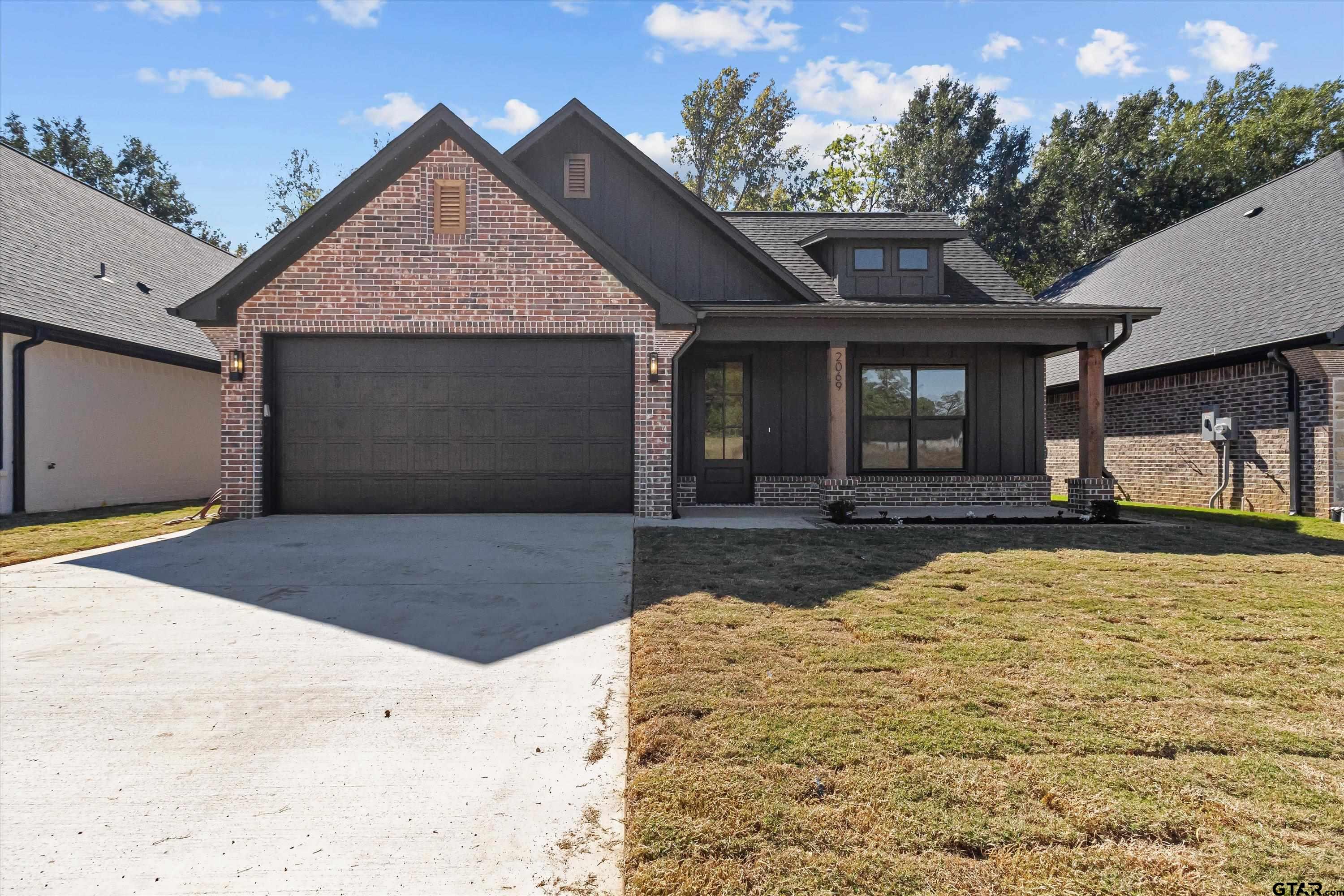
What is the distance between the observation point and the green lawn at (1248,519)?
952 cm

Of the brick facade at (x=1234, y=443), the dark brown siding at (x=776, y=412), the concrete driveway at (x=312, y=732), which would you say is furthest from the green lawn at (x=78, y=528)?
the brick facade at (x=1234, y=443)

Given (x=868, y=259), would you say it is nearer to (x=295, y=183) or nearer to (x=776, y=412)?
(x=776, y=412)

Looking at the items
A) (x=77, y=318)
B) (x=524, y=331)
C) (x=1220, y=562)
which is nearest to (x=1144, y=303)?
(x=1220, y=562)

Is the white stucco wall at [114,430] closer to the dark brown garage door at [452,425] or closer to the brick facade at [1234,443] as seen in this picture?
the dark brown garage door at [452,425]

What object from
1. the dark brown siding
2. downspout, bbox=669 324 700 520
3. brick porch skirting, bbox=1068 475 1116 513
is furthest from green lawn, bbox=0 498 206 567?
brick porch skirting, bbox=1068 475 1116 513

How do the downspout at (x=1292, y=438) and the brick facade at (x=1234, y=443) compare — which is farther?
the downspout at (x=1292, y=438)

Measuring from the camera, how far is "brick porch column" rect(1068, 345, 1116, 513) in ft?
34.8

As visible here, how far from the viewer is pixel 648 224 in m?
12.2

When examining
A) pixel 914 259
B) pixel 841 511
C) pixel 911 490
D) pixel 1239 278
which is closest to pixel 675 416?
pixel 841 511

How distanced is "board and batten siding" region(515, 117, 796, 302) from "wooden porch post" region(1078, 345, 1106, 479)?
188 inches

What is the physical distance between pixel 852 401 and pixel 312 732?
34.4 ft

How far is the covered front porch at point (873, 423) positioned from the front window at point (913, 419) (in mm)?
18

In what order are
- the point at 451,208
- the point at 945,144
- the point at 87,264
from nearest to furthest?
the point at 451,208 → the point at 87,264 → the point at 945,144

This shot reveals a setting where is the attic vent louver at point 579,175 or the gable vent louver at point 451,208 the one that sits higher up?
the attic vent louver at point 579,175
